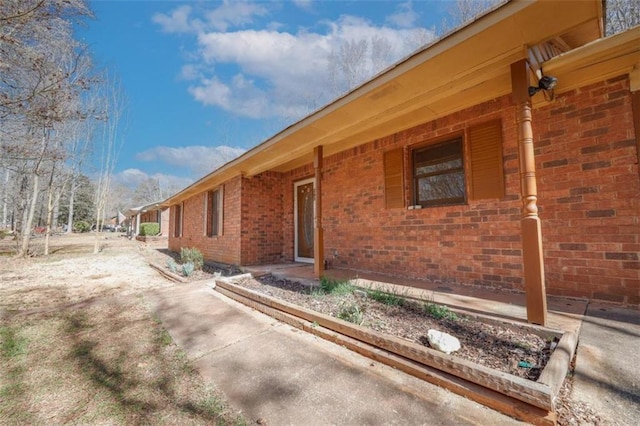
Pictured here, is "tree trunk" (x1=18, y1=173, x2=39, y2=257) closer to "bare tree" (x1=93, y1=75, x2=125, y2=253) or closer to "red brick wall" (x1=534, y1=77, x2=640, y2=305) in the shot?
"bare tree" (x1=93, y1=75, x2=125, y2=253)

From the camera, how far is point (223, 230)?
7.59 m

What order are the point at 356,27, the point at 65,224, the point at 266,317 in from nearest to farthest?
the point at 266,317, the point at 356,27, the point at 65,224

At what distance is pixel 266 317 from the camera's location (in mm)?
3275

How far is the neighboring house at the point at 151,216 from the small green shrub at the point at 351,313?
1461 cm

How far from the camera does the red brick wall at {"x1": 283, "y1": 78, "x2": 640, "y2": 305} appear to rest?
9.04ft

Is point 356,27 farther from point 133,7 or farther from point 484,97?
point 484,97

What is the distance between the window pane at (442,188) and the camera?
13.1ft

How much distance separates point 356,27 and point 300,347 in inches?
521

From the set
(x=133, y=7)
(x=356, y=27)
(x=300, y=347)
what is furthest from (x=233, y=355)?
(x=356, y=27)

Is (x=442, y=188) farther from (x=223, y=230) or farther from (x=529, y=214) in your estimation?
(x=223, y=230)

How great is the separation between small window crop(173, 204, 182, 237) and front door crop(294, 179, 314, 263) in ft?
24.9

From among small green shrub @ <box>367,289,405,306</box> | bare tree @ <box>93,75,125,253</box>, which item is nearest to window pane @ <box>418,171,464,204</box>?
small green shrub @ <box>367,289,405,306</box>

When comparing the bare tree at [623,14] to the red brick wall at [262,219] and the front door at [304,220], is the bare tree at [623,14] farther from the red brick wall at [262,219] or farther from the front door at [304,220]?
the red brick wall at [262,219]

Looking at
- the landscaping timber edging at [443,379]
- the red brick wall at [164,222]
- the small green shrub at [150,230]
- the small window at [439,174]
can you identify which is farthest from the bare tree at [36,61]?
the red brick wall at [164,222]
